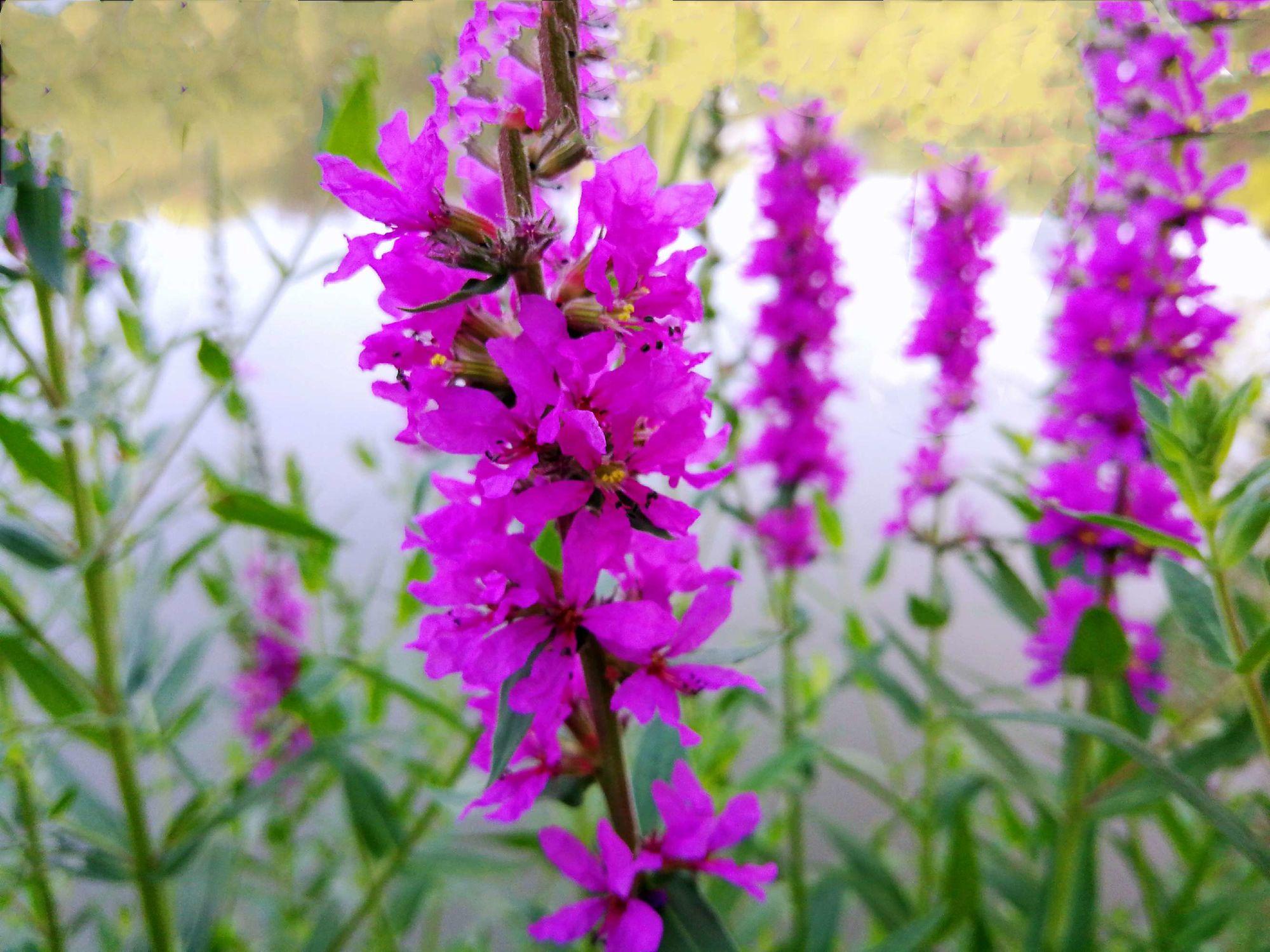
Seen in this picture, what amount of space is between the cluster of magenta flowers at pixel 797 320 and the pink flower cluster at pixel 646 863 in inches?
25.3

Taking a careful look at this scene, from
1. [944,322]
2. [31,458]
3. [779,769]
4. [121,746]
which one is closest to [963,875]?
[779,769]

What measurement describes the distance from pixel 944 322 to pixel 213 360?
790mm

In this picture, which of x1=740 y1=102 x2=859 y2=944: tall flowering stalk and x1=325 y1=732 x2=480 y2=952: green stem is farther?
x1=740 y1=102 x2=859 y2=944: tall flowering stalk

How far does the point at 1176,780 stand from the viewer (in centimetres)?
39

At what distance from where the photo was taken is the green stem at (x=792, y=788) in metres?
0.88

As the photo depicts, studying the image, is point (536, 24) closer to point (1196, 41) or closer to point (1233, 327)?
point (1196, 41)

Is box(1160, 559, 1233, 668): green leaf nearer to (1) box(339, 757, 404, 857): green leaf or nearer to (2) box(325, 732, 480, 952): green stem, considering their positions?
(2) box(325, 732, 480, 952): green stem

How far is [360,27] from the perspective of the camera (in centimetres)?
40

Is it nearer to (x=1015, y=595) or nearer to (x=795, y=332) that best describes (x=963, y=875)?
(x=1015, y=595)

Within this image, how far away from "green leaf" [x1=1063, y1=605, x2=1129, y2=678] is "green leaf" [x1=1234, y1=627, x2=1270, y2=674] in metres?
0.23

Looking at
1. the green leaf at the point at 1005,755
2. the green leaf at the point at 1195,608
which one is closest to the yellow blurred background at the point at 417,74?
the green leaf at the point at 1195,608

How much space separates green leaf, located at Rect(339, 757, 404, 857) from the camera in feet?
2.03

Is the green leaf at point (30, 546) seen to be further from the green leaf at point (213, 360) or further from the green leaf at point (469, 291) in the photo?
the green leaf at point (469, 291)

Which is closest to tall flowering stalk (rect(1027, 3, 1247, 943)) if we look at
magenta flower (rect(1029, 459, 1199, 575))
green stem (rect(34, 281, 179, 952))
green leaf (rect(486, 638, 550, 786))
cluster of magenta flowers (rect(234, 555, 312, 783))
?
magenta flower (rect(1029, 459, 1199, 575))
